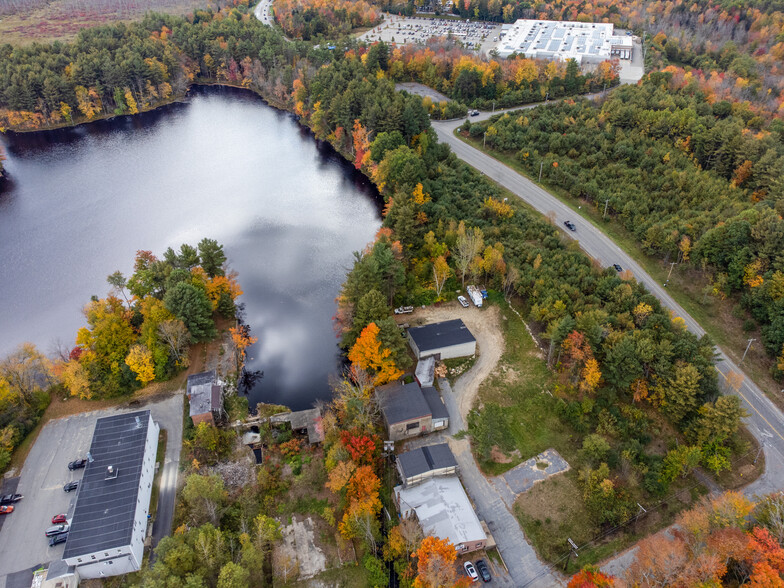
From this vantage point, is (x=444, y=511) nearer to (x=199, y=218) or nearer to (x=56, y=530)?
(x=56, y=530)

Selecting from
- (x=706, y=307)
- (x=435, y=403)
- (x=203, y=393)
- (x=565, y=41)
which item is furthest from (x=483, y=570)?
(x=565, y=41)

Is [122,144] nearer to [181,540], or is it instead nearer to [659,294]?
A: [181,540]

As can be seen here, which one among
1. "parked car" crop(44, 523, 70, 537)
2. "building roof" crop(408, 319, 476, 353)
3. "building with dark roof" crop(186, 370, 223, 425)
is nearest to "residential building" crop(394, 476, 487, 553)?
"building roof" crop(408, 319, 476, 353)

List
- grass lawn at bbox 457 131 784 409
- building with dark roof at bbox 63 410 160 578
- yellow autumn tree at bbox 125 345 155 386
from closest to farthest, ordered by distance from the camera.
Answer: building with dark roof at bbox 63 410 160 578, yellow autumn tree at bbox 125 345 155 386, grass lawn at bbox 457 131 784 409

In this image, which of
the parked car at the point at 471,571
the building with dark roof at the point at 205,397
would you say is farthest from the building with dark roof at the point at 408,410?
the building with dark roof at the point at 205,397

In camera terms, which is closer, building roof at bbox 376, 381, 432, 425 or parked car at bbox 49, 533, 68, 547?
parked car at bbox 49, 533, 68, 547

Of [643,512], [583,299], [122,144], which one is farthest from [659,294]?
[122,144]

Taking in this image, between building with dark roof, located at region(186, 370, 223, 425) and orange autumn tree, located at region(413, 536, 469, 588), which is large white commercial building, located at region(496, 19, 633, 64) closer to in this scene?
building with dark roof, located at region(186, 370, 223, 425)
